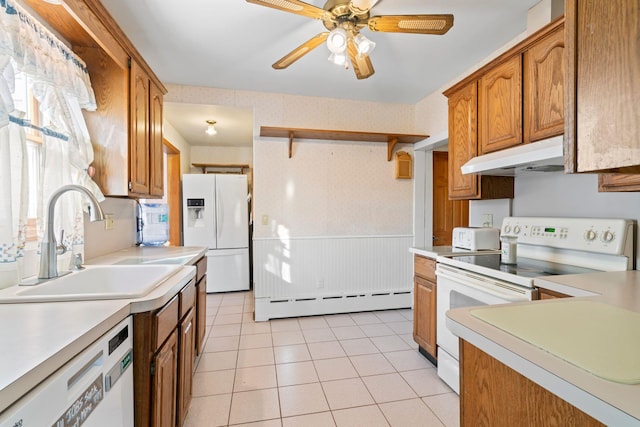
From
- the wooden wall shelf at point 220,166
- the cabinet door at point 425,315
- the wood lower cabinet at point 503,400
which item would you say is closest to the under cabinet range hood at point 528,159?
the cabinet door at point 425,315

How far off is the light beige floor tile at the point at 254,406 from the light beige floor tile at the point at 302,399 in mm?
48

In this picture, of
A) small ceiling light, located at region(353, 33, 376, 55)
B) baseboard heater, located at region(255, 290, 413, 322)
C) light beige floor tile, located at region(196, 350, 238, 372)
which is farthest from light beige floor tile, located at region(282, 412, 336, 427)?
small ceiling light, located at region(353, 33, 376, 55)

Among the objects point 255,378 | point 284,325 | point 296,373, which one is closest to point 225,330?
point 284,325

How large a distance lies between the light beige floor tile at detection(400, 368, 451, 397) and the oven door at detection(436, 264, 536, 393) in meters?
0.05

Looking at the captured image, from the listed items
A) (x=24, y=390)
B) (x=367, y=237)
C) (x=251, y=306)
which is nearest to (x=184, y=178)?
(x=251, y=306)

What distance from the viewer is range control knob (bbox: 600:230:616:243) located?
4.61 feet

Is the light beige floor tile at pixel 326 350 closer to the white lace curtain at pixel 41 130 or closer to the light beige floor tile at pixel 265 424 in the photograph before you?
the light beige floor tile at pixel 265 424

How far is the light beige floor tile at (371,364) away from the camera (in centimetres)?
210

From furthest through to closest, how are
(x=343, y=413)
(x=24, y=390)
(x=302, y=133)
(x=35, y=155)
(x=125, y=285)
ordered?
(x=302, y=133)
(x=343, y=413)
(x=125, y=285)
(x=35, y=155)
(x=24, y=390)

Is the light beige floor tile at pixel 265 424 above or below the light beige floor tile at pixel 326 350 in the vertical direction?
below

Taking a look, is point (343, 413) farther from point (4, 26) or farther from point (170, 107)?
point (170, 107)

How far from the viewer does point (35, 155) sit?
1364 mm

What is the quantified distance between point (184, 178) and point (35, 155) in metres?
2.73

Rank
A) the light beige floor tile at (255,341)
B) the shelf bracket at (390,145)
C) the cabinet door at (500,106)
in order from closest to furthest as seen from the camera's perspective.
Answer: the cabinet door at (500,106)
the light beige floor tile at (255,341)
the shelf bracket at (390,145)
